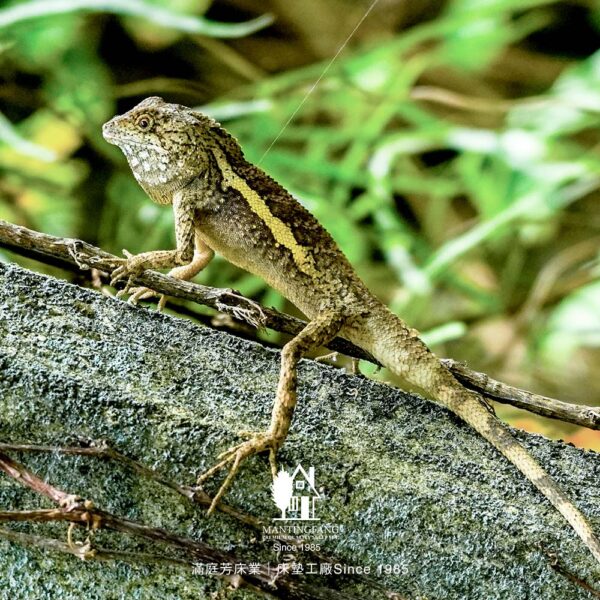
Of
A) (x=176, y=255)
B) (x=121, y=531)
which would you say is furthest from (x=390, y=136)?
(x=121, y=531)

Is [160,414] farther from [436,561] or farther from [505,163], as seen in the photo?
[505,163]

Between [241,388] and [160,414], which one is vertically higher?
[241,388]

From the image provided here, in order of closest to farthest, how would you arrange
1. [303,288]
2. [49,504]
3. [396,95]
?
[49,504], [303,288], [396,95]

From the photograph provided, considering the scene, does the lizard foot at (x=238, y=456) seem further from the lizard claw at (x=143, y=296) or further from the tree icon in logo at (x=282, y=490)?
the lizard claw at (x=143, y=296)

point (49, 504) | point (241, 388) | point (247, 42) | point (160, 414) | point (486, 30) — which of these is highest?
point (486, 30)

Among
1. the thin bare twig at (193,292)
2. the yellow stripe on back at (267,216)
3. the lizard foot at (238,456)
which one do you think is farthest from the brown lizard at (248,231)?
the lizard foot at (238,456)

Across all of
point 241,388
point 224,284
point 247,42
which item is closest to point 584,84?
point 247,42

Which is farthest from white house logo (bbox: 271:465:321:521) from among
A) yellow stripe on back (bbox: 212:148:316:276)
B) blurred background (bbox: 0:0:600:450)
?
blurred background (bbox: 0:0:600:450)
